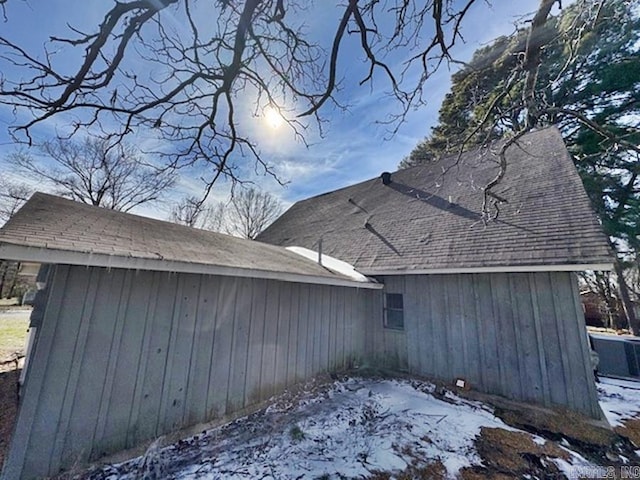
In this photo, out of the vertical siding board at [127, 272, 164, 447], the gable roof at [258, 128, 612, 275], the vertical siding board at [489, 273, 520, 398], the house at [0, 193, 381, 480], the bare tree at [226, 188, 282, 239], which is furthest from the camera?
the bare tree at [226, 188, 282, 239]

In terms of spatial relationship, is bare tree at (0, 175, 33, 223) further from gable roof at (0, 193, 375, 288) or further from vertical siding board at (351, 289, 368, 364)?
vertical siding board at (351, 289, 368, 364)

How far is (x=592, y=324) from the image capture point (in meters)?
17.0

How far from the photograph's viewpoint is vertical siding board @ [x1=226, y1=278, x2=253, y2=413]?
4.16m

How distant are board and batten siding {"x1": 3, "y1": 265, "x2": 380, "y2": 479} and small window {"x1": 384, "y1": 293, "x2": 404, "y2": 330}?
104 inches

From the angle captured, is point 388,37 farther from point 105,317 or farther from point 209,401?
point 209,401

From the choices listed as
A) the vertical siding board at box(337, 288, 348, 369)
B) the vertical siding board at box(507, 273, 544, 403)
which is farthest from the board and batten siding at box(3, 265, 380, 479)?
the vertical siding board at box(507, 273, 544, 403)

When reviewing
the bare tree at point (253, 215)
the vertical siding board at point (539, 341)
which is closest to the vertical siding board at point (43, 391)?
the vertical siding board at point (539, 341)

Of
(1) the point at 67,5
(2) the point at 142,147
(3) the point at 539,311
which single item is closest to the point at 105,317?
(2) the point at 142,147

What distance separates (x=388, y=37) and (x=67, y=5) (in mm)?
4073

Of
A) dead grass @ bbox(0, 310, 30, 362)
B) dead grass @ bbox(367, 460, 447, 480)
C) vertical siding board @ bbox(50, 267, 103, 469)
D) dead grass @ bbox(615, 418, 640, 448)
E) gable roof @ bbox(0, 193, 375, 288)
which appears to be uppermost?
gable roof @ bbox(0, 193, 375, 288)

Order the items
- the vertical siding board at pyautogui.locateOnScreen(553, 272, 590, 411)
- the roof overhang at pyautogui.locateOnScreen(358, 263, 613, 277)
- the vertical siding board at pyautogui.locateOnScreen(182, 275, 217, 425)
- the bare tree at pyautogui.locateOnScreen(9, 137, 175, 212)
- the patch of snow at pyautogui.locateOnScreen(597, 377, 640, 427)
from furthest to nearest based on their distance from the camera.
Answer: the bare tree at pyautogui.locateOnScreen(9, 137, 175, 212), the patch of snow at pyautogui.locateOnScreen(597, 377, 640, 427), the vertical siding board at pyautogui.locateOnScreen(553, 272, 590, 411), the roof overhang at pyautogui.locateOnScreen(358, 263, 613, 277), the vertical siding board at pyautogui.locateOnScreen(182, 275, 217, 425)

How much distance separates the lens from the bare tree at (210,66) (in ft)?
10.1

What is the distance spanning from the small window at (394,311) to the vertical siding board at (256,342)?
3280 mm

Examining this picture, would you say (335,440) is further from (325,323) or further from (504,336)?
(504,336)
